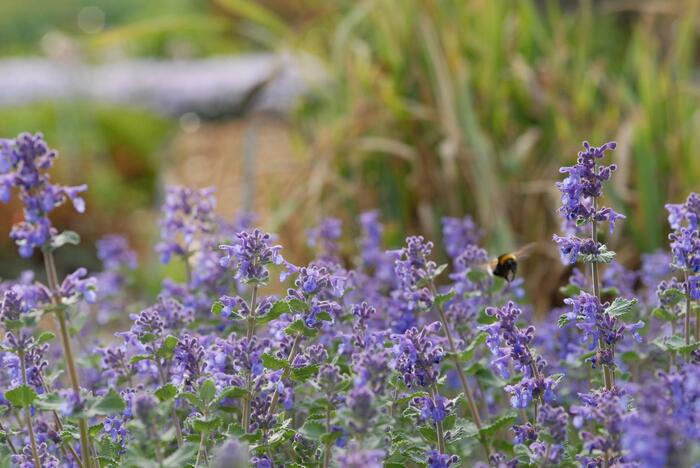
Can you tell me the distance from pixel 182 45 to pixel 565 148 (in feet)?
39.2

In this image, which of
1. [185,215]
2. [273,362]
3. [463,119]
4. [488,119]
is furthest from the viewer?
[488,119]

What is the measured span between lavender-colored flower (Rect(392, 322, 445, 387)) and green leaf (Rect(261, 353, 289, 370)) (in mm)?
233

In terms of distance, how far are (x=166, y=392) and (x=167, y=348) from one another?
0.63 ft

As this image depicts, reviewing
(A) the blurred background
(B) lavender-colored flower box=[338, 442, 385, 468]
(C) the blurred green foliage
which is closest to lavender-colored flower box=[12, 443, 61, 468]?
(B) lavender-colored flower box=[338, 442, 385, 468]

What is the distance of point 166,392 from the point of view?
1.94 metres

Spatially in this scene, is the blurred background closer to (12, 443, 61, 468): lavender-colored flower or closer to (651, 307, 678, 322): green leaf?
(12, 443, 61, 468): lavender-colored flower

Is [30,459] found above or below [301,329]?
below

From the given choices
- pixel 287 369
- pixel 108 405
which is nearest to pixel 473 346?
pixel 287 369

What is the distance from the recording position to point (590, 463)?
1.90 m

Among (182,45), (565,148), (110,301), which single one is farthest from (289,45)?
(182,45)

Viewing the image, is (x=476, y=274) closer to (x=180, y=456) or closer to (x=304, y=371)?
(x=304, y=371)

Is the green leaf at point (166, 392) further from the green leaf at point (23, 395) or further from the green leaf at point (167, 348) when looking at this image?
the green leaf at point (23, 395)

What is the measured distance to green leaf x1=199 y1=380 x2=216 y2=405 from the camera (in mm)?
1934

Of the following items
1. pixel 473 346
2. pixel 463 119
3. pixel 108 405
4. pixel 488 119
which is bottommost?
pixel 108 405
